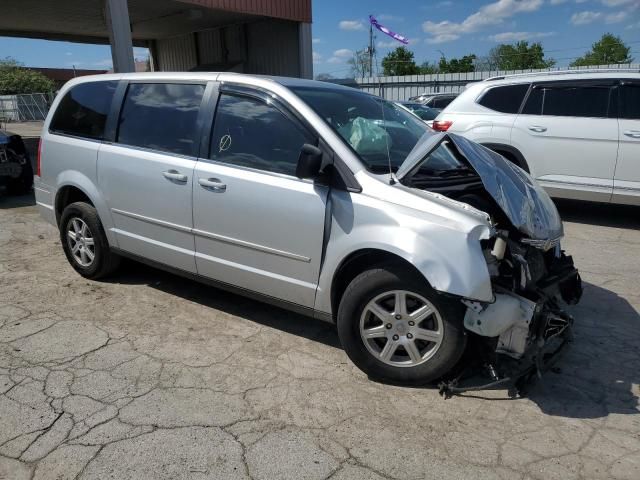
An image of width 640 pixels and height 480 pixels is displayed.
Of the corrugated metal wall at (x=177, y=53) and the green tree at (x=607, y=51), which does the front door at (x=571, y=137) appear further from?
the green tree at (x=607, y=51)

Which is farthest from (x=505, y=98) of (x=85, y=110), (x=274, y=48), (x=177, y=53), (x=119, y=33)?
(x=177, y=53)

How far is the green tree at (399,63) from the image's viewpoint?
175 feet

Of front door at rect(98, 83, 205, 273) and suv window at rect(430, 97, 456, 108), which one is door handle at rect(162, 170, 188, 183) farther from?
suv window at rect(430, 97, 456, 108)

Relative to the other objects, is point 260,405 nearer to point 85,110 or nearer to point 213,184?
point 213,184

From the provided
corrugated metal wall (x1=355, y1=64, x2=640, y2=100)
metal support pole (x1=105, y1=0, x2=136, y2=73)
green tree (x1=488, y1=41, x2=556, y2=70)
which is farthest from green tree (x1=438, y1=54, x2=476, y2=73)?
metal support pole (x1=105, y1=0, x2=136, y2=73)

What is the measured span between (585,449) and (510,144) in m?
4.97

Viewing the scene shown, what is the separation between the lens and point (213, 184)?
140 inches

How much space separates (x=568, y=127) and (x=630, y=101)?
2.38 ft

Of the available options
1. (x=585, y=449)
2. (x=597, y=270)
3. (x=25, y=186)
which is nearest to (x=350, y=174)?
(x=585, y=449)

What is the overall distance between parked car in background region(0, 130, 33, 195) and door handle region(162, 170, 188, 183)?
6.20 metres

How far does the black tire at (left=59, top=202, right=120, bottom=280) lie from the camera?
453 centimetres

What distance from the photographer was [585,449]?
8.34 ft

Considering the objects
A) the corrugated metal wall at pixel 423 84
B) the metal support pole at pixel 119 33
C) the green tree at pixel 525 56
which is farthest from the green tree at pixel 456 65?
the metal support pole at pixel 119 33

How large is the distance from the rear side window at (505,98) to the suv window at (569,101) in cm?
12
